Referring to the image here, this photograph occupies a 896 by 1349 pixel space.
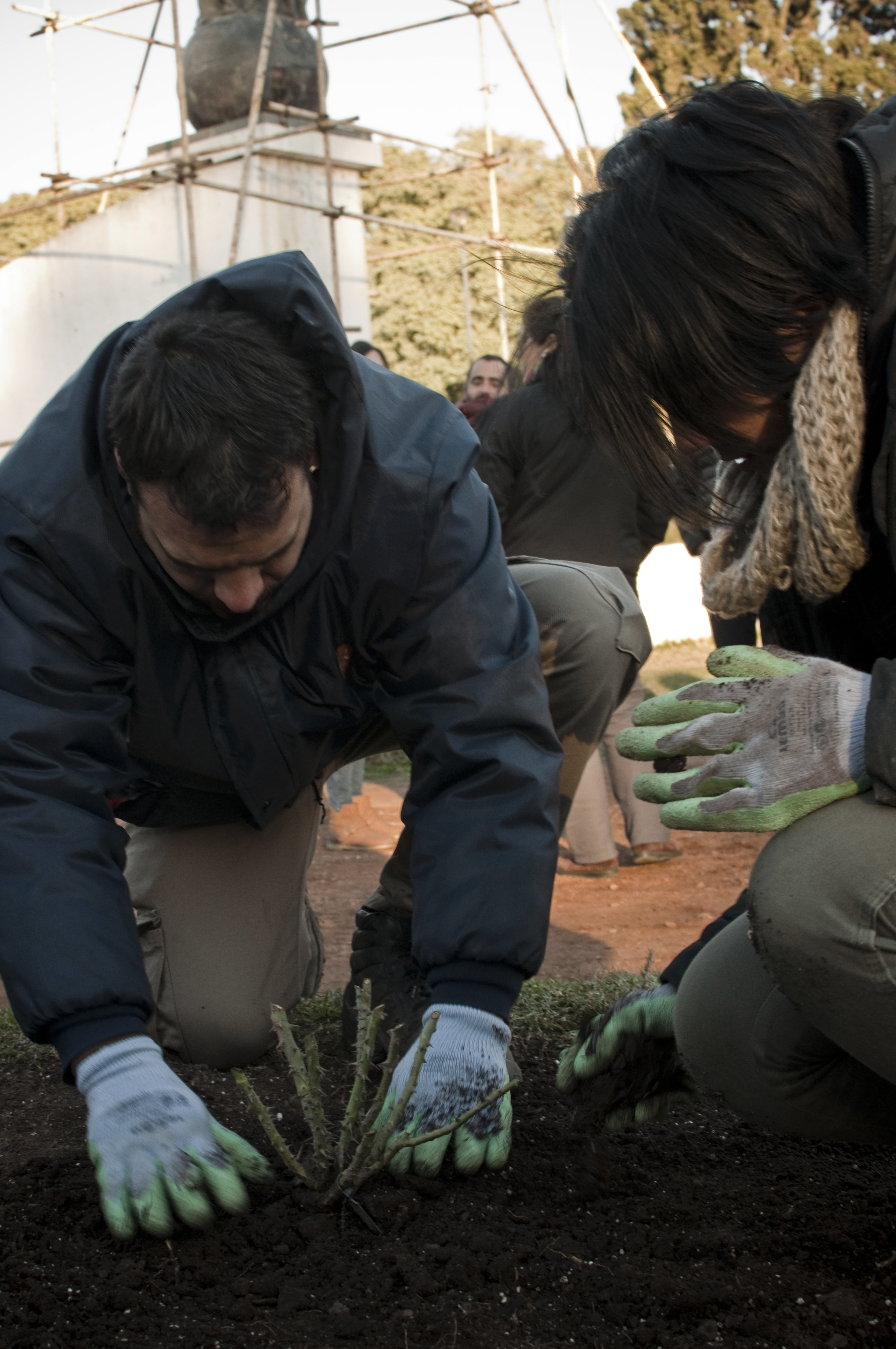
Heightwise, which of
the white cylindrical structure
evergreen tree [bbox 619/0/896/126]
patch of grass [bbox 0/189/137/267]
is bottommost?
the white cylindrical structure

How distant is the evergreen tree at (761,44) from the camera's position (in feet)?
45.6

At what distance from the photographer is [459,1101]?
5.28ft

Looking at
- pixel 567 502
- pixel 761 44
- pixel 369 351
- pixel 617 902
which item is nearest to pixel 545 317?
pixel 567 502

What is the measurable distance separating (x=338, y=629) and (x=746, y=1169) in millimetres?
1009

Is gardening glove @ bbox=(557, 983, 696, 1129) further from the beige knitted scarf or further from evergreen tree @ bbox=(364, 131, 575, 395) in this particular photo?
evergreen tree @ bbox=(364, 131, 575, 395)

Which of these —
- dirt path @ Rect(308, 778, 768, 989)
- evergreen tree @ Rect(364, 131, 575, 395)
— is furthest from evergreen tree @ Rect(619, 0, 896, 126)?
dirt path @ Rect(308, 778, 768, 989)

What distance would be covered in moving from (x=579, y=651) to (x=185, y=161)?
618 cm

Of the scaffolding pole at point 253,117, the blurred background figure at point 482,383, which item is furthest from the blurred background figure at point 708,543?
the scaffolding pole at point 253,117

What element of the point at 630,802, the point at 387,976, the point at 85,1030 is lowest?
the point at 630,802

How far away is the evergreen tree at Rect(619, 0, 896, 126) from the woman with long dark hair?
14.0 meters

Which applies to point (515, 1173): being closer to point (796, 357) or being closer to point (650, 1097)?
point (650, 1097)

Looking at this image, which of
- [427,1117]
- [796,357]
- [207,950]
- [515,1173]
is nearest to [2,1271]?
[427,1117]

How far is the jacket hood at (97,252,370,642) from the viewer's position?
5.42 feet

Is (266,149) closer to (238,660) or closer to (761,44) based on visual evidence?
(238,660)
